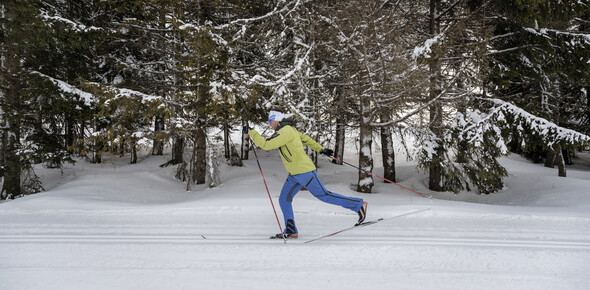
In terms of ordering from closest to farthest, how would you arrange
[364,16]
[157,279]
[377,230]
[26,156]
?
[157,279], [377,230], [364,16], [26,156]

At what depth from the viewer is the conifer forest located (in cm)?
812

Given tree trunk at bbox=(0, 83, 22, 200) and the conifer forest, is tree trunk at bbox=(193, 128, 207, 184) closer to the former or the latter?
the conifer forest

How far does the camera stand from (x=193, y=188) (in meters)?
11.0

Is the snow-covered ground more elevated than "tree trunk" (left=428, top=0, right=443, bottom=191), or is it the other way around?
"tree trunk" (left=428, top=0, right=443, bottom=191)

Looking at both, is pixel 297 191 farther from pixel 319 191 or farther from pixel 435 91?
pixel 435 91

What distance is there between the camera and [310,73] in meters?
9.18

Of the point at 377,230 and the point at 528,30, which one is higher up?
the point at 528,30

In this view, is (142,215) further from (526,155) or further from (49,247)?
(526,155)

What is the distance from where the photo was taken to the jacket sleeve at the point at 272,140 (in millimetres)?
4484

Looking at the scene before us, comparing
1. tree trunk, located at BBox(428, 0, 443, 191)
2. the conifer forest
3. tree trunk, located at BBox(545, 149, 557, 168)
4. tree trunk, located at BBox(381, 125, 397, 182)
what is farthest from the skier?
tree trunk, located at BBox(545, 149, 557, 168)

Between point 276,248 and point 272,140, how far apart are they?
4.99 ft

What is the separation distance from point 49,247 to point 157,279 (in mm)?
2146

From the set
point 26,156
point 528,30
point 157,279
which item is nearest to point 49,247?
point 157,279

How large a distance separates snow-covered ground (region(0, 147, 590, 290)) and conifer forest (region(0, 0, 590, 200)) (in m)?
2.62
